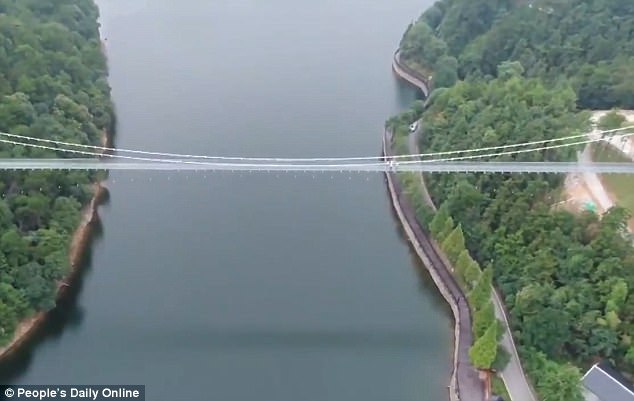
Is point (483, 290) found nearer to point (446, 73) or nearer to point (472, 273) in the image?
point (472, 273)

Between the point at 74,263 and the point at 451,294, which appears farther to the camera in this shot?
the point at 74,263

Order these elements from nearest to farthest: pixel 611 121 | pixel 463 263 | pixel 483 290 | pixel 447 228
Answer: pixel 483 290 < pixel 463 263 < pixel 447 228 < pixel 611 121

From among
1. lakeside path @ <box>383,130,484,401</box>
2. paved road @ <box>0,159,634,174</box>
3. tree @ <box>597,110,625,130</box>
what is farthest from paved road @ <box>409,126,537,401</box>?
tree @ <box>597,110,625,130</box>

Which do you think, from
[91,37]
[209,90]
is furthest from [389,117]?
[91,37]

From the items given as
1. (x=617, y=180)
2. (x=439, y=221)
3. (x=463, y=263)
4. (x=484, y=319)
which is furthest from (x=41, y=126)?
(x=617, y=180)

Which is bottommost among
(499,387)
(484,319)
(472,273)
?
(499,387)

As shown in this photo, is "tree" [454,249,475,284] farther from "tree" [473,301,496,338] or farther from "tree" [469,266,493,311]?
"tree" [473,301,496,338]

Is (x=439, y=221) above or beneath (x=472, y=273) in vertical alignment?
above

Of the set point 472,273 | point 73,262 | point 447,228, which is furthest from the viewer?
point 73,262
